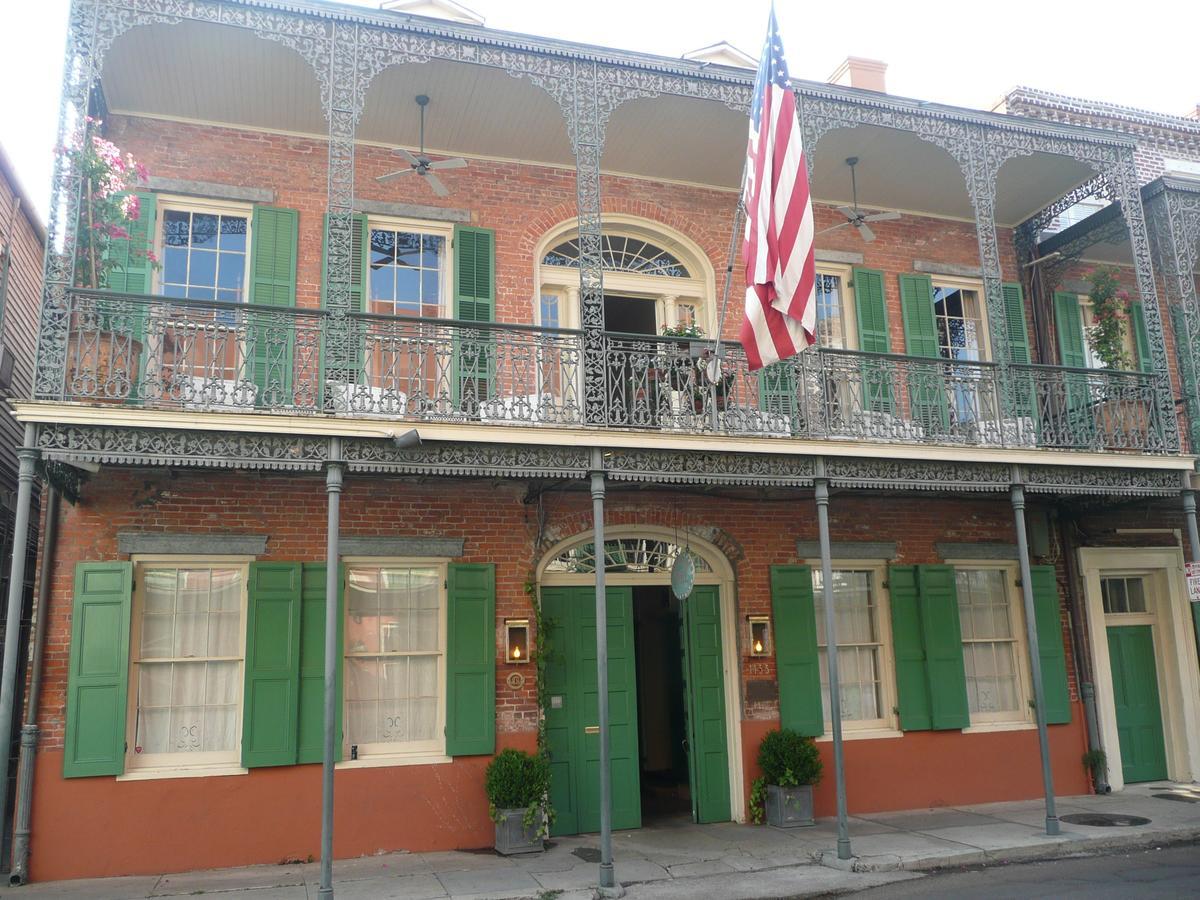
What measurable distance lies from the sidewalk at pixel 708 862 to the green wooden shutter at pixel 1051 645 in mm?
1267

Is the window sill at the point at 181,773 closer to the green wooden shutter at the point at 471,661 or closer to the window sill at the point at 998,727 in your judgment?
the green wooden shutter at the point at 471,661

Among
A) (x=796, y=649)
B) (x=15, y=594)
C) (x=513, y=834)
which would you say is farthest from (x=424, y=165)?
(x=513, y=834)

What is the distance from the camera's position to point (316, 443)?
7730 millimetres

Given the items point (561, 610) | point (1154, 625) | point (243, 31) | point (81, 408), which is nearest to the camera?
point (81, 408)

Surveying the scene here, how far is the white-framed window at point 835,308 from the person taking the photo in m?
11.6

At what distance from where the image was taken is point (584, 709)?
9.67 m

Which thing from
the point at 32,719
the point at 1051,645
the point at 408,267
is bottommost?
the point at 32,719

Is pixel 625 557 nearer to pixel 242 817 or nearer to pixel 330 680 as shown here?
pixel 330 680

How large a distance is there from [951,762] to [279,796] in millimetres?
7015

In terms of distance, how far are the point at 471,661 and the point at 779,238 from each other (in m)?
4.82

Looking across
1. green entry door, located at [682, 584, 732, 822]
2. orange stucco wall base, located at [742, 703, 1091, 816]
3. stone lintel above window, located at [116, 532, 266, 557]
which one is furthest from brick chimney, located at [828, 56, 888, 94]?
stone lintel above window, located at [116, 532, 266, 557]

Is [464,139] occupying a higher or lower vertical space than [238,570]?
higher

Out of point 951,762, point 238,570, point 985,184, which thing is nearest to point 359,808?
point 238,570

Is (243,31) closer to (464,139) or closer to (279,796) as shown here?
(464,139)
